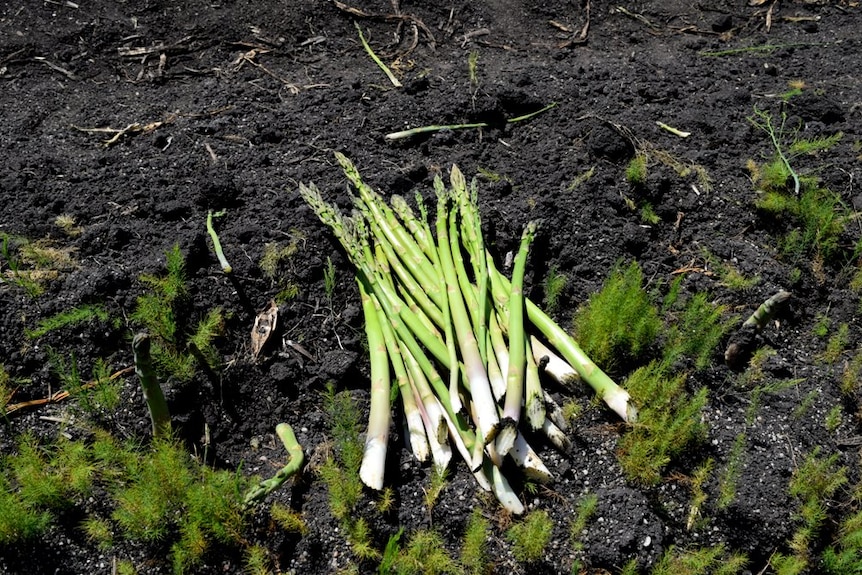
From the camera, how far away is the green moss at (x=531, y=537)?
9.21 ft

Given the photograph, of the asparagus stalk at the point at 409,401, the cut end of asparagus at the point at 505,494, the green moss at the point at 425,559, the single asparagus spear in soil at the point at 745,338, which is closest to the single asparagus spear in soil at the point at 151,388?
the asparagus stalk at the point at 409,401

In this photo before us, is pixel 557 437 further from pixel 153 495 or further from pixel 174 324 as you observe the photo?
pixel 174 324

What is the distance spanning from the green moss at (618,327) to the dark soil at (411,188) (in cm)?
27

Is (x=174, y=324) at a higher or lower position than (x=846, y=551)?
higher

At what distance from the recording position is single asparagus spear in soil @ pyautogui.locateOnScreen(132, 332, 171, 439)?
9.25 feet

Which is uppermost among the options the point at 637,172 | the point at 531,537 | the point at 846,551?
the point at 637,172

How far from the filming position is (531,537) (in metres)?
→ 2.80

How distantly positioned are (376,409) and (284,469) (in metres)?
0.49

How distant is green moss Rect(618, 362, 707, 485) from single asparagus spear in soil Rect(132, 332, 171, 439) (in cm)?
202

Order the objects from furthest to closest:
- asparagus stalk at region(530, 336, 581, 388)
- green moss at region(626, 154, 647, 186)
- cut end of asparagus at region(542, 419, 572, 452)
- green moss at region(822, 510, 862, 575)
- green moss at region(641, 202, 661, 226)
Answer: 1. green moss at region(626, 154, 647, 186)
2. green moss at region(641, 202, 661, 226)
3. asparagus stalk at region(530, 336, 581, 388)
4. cut end of asparagus at region(542, 419, 572, 452)
5. green moss at region(822, 510, 862, 575)

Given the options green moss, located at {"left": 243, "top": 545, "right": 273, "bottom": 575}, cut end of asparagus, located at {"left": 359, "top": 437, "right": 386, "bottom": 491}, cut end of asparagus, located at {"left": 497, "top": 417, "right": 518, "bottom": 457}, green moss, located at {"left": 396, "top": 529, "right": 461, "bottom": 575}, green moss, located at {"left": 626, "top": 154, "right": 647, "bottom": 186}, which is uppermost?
green moss, located at {"left": 626, "top": 154, "right": 647, "bottom": 186}

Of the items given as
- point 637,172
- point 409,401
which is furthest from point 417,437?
point 637,172

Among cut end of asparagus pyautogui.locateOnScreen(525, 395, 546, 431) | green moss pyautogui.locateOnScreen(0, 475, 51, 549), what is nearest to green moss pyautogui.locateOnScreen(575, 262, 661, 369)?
cut end of asparagus pyautogui.locateOnScreen(525, 395, 546, 431)

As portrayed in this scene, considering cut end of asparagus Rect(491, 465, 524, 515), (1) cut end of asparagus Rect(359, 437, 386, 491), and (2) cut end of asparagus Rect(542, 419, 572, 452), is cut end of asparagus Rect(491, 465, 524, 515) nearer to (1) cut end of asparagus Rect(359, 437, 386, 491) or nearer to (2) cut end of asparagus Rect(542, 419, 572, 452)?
(2) cut end of asparagus Rect(542, 419, 572, 452)
